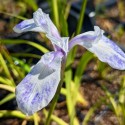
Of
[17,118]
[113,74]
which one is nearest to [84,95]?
[113,74]

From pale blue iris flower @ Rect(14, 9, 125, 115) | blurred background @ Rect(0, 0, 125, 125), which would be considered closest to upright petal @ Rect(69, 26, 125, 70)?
pale blue iris flower @ Rect(14, 9, 125, 115)

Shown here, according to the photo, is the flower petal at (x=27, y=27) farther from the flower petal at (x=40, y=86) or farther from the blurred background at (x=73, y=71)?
the blurred background at (x=73, y=71)

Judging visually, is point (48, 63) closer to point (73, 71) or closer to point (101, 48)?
point (101, 48)

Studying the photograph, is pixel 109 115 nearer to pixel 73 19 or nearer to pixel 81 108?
pixel 81 108

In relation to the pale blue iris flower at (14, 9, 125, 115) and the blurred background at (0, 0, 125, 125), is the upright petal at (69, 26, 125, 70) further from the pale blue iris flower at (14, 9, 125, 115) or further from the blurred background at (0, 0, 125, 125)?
the blurred background at (0, 0, 125, 125)

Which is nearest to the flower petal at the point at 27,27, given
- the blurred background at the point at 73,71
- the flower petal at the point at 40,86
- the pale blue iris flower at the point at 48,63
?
the pale blue iris flower at the point at 48,63

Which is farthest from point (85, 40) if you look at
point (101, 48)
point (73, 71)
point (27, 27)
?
point (73, 71)
